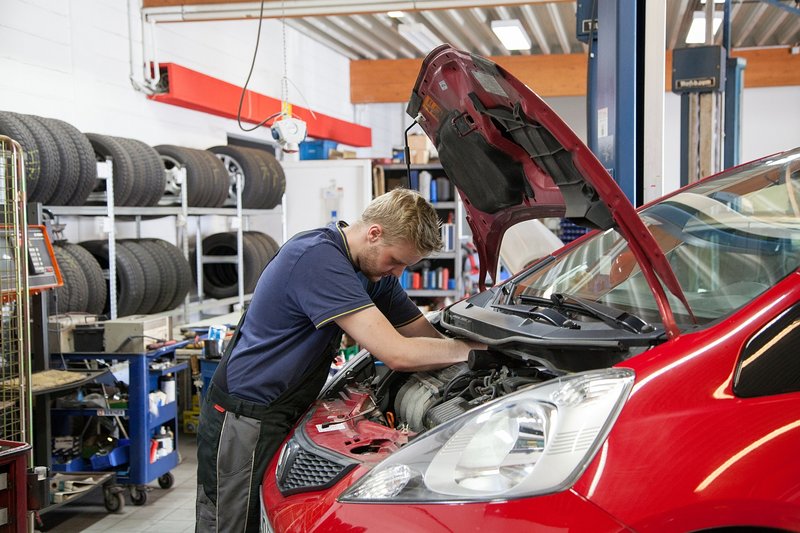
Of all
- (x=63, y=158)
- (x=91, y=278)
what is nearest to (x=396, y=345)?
(x=91, y=278)

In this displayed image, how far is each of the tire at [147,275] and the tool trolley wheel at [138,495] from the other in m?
2.10

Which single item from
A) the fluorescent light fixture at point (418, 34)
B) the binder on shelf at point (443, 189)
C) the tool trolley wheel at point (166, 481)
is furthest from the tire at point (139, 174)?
the fluorescent light fixture at point (418, 34)

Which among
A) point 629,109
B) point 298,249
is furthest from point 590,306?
point 629,109

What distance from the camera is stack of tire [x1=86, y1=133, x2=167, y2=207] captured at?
5.82m

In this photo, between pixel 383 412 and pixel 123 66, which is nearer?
pixel 383 412

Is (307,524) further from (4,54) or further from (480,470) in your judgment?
(4,54)

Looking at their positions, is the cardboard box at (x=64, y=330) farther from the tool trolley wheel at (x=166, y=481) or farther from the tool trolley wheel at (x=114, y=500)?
the tool trolley wheel at (x=166, y=481)

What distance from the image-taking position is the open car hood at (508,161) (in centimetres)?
163

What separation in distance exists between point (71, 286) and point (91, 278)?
0.77ft

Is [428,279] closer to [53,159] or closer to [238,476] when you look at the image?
[53,159]

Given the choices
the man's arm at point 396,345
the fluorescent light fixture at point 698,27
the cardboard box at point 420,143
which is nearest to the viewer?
the man's arm at point 396,345

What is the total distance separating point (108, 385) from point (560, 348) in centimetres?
317

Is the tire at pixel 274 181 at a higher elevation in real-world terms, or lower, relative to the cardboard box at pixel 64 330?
higher

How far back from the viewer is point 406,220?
7.17 feet
